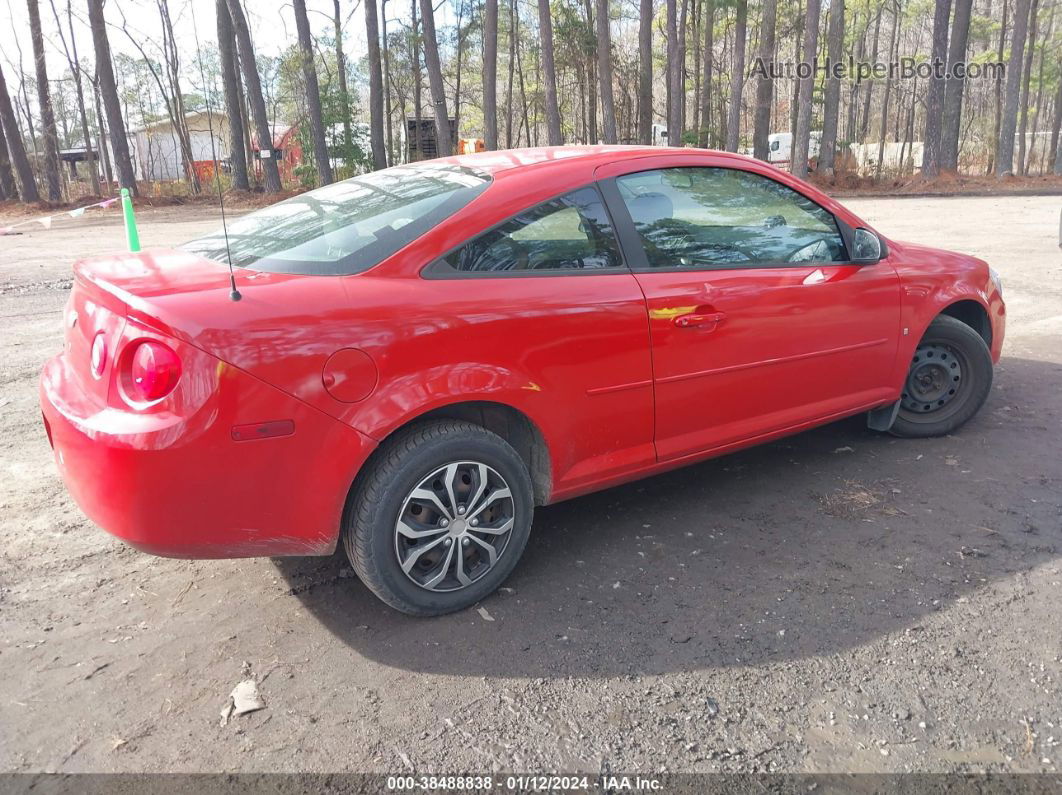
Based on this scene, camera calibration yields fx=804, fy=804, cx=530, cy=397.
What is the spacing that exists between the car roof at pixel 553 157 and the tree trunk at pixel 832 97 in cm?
2712

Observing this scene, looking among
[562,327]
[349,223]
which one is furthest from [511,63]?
[562,327]

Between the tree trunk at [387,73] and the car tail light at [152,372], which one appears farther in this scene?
the tree trunk at [387,73]

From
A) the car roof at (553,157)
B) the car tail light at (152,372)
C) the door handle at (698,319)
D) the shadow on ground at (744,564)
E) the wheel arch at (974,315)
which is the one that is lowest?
the shadow on ground at (744,564)

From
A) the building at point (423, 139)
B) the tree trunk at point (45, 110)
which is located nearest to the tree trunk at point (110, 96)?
the tree trunk at point (45, 110)

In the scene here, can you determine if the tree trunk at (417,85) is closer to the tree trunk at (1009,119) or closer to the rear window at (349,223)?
the tree trunk at (1009,119)

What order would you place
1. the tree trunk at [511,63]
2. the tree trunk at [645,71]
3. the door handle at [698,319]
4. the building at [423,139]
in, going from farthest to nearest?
the tree trunk at [511,63]
the building at [423,139]
the tree trunk at [645,71]
the door handle at [698,319]

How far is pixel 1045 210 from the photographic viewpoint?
18172 millimetres

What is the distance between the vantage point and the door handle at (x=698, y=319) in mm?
3299

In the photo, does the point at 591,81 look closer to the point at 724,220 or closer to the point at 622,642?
the point at 724,220

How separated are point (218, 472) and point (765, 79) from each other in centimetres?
3054

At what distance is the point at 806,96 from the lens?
966 inches

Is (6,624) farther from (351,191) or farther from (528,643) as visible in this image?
(351,191)

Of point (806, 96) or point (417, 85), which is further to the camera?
point (417, 85)

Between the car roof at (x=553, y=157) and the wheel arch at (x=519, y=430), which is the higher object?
the car roof at (x=553, y=157)
